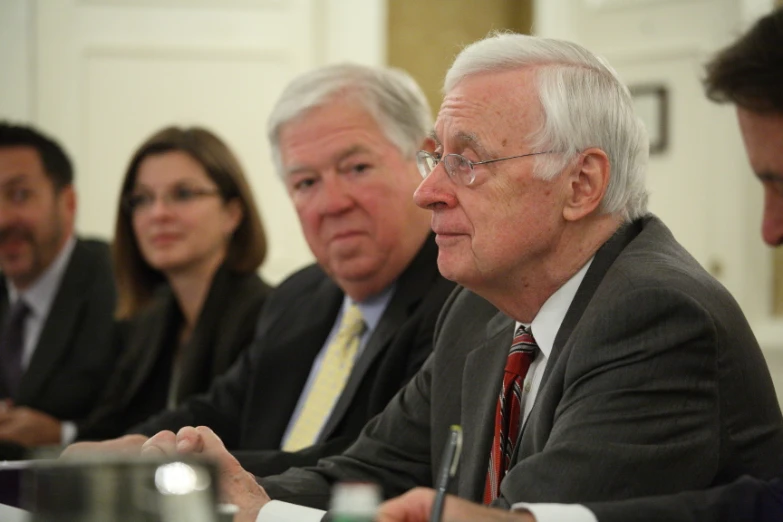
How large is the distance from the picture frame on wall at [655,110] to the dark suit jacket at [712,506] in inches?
138

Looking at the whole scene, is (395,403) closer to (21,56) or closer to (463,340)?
(463,340)

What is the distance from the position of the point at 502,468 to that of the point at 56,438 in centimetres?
198

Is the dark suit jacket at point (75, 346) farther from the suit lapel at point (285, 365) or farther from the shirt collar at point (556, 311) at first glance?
the shirt collar at point (556, 311)

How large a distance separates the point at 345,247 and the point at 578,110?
0.91 metres

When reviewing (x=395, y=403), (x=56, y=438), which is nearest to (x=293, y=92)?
(x=395, y=403)

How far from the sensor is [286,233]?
206 inches

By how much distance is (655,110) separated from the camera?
187 inches

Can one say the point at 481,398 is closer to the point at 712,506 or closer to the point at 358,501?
the point at 712,506

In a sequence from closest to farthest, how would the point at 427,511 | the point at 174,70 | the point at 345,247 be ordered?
the point at 427,511
the point at 345,247
the point at 174,70

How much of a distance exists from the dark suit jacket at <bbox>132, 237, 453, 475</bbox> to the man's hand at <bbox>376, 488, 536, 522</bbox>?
88 cm

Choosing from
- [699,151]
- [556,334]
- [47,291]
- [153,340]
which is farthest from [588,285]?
[699,151]

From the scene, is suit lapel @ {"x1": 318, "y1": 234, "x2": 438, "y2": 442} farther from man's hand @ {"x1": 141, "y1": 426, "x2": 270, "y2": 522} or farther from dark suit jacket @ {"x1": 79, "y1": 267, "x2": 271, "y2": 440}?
dark suit jacket @ {"x1": 79, "y1": 267, "x2": 271, "y2": 440}

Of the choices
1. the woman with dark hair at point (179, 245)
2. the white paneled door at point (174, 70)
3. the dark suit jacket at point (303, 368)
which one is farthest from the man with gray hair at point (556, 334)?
the white paneled door at point (174, 70)

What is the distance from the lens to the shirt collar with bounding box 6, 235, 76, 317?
383cm
